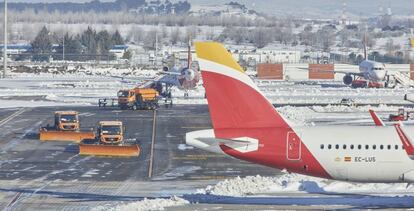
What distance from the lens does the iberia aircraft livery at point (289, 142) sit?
40812 mm

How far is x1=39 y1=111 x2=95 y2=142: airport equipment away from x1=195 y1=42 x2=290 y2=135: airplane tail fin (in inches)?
1140

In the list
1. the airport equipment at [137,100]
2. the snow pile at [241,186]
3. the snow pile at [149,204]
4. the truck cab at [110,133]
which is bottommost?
the airport equipment at [137,100]

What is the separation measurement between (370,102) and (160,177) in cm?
Answer: 5351

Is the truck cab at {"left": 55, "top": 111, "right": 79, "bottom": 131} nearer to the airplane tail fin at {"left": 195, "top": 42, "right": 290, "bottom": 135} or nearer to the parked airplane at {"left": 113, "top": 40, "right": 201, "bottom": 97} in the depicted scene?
the airplane tail fin at {"left": 195, "top": 42, "right": 290, "bottom": 135}

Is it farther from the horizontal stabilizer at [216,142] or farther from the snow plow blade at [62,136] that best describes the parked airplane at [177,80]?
the horizontal stabilizer at [216,142]

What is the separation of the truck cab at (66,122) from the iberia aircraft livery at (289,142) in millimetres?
33100

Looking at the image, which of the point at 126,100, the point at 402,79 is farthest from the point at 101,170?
the point at 402,79

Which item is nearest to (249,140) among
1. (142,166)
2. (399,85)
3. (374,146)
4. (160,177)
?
(374,146)

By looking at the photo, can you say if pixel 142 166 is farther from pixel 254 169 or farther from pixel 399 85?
pixel 399 85

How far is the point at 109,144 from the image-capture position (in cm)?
6362

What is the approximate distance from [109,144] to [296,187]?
773 inches

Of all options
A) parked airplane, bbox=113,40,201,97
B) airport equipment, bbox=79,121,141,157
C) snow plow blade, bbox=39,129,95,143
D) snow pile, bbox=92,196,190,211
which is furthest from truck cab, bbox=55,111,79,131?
parked airplane, bbox=113,40,201,97

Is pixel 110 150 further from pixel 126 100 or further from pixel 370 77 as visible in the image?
pixel 370 77

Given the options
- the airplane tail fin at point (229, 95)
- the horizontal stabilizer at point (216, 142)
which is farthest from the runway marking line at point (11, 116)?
the airplane tail fin at point (229, 95)
